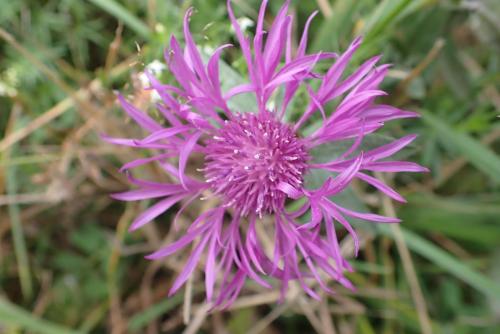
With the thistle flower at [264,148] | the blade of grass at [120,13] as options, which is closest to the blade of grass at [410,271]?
the thistle flower at [264,148]

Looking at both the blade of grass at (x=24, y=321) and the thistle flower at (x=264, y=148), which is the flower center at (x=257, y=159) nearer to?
the thistle flower at (x=264, y=148)

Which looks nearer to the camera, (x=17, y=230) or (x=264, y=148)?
(x=264, y=148)

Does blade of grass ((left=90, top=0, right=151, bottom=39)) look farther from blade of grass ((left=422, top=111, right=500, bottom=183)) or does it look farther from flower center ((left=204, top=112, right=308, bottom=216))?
blade of grass ((left=422, top=111, right=500, bottom=183))

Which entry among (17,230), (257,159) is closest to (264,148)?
(257,159)

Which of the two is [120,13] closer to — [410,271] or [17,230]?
[17,230]

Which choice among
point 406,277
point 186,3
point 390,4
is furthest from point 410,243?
point 186,3

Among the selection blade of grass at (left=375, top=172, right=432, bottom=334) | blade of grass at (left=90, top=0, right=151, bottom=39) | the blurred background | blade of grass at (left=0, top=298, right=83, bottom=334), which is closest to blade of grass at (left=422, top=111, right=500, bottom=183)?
the blurred background
